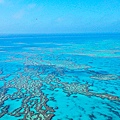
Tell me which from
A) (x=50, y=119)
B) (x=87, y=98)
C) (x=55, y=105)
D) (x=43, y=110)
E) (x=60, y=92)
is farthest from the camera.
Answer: (x=60, y=92)

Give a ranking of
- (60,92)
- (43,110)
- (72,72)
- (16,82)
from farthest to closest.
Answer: (72,72), (16,82), (60,92), (43,110)

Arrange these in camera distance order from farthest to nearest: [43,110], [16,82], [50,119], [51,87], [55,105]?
1. [16,82]
2. [51,87]
3. [55,105]
4. [43,110]
5. [50,119]

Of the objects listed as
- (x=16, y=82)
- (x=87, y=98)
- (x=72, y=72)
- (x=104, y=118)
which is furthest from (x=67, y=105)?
(x=72, y=72)

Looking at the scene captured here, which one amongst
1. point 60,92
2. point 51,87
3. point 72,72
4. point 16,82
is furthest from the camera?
point 72,72

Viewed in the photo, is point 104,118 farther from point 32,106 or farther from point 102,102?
point 32,106

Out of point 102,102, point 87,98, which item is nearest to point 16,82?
point 87,98

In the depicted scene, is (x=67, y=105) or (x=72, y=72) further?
(x=72, y=72)

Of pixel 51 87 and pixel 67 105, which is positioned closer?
pixel 67 105

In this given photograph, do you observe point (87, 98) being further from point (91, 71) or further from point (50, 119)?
point (91, 71)

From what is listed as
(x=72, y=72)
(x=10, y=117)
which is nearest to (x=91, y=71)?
(x=72, y=72)

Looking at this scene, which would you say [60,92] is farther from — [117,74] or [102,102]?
[117,74]
